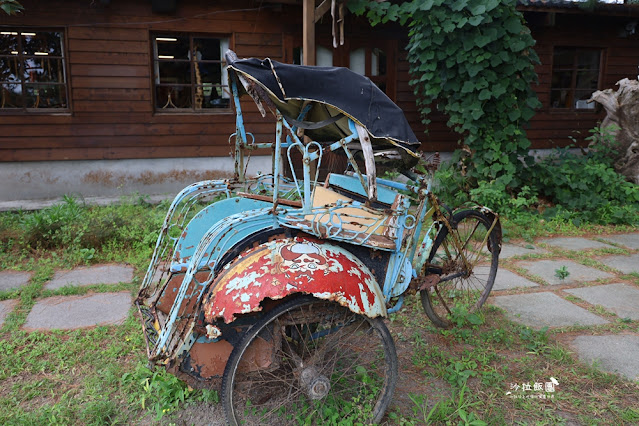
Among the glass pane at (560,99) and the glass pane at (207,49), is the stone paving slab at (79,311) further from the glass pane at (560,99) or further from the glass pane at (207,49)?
the glass pane at (560,99)

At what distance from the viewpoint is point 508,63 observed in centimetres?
659

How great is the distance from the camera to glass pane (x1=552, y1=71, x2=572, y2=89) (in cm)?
1015

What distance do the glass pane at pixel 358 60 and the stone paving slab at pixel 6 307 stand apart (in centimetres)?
673

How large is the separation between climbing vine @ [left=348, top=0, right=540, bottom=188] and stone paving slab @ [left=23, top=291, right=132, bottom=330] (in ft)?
17.1

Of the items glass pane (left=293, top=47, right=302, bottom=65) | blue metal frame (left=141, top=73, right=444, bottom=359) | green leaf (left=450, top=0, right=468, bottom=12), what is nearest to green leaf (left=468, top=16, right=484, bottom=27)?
green leaf (left=450, top=0, right=468, bottom=12)

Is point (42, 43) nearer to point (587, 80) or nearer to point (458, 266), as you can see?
point (458, 266)

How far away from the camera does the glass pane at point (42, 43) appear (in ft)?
24.3

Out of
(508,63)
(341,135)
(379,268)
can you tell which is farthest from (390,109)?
(508,63)

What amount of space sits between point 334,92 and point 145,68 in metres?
6.45

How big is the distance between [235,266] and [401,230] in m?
0.97

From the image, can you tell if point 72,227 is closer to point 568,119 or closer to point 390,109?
point 390,109

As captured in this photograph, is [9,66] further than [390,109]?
Yes

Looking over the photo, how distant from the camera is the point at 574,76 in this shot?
1018cm

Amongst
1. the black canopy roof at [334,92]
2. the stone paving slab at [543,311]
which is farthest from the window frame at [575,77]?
the black canopy roof at [334,92]
